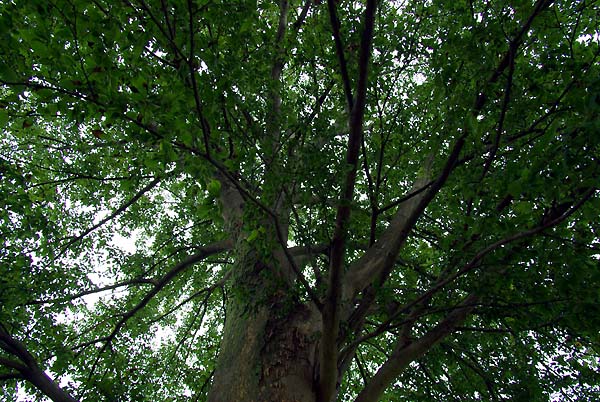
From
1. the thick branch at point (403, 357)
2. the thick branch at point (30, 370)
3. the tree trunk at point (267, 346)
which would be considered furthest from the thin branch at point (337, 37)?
the thick branch at point (30, 370)

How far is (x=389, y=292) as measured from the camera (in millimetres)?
3525

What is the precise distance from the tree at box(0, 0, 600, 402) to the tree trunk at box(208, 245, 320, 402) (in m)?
0.02

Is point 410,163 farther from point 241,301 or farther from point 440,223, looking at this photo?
point 241,301

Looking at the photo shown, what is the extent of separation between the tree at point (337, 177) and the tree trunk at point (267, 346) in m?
0.02

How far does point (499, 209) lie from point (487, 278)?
2.32ft

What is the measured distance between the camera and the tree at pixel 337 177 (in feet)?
6.91

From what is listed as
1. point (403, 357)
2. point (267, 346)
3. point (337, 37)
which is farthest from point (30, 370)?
point (337, 37)

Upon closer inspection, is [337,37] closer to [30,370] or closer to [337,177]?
[337,177]

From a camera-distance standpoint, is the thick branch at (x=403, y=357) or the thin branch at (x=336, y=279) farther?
the thick branch at (x=403, y=357)

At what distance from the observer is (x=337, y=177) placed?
10.3 feet

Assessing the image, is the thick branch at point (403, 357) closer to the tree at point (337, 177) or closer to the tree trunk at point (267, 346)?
the tree at point (337, 177)

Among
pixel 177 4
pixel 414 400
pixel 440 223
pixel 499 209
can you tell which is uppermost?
pixel 440 223

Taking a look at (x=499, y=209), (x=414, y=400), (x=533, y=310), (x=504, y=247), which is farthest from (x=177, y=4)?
(x=414, y=400)

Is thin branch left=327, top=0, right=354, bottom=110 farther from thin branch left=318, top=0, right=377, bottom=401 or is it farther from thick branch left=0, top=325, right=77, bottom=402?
thick branch left=0, top=325, right=77, bottom=402
